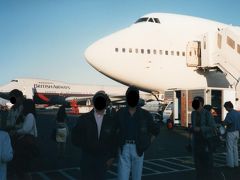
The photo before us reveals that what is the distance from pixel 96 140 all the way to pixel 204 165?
2963 mm

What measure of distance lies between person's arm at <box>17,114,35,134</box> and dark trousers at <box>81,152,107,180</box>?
6.13 ft

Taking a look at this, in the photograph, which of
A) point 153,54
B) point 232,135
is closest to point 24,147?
point 232,135

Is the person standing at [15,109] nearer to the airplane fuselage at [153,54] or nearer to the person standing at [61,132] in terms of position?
the person standing at [61,132]

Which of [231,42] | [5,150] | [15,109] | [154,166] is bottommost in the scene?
[154,166]

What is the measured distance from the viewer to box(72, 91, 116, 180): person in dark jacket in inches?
183

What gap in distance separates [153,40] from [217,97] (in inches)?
222

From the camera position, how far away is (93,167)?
4.65 meters

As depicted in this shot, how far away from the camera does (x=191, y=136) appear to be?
7.55m

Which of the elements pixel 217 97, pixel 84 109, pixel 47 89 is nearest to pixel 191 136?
pixel 217 97

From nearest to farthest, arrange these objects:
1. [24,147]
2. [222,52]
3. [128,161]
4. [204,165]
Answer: [128,161]
[24,147]
[204,165]
[222,52]

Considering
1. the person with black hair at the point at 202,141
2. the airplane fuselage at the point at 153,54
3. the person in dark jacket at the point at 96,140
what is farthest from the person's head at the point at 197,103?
the airplane fuselage at the point at 153,54

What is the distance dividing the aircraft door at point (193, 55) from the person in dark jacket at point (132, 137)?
54.8 feet

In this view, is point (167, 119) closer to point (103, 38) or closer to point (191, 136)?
point (103, 38)

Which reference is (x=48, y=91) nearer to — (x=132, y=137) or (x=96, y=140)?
(x=132, y=137)
